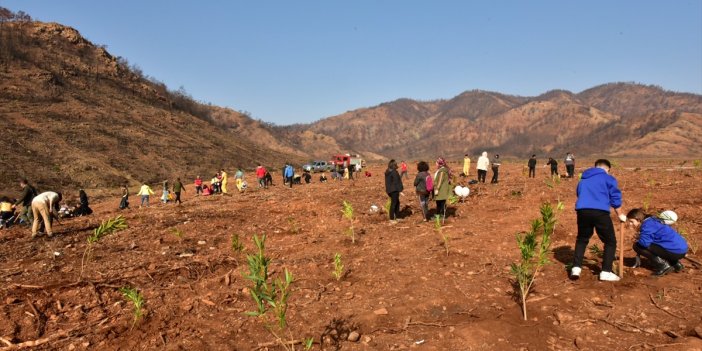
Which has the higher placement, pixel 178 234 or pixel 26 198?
pixel 26 198

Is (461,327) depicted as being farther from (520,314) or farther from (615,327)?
(615,327)

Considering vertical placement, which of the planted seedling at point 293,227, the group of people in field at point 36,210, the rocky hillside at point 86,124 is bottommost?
the planted seedling at point 293,227

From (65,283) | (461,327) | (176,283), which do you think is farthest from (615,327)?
(65,283)

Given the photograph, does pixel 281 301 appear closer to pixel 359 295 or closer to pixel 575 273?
pixel 359 295

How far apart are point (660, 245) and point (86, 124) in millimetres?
47696

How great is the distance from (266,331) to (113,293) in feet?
9.49

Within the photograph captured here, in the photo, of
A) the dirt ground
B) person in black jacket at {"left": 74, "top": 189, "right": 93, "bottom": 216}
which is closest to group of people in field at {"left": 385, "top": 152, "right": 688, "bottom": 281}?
A: the dirt ground

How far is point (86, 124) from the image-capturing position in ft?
Result: 137

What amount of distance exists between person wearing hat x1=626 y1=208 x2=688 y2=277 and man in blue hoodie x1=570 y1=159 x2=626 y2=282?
445 mm

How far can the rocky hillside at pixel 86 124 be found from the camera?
32.5 m

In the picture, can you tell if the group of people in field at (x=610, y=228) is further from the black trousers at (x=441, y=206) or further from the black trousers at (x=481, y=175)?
the black trousers at (x=481, y=175)

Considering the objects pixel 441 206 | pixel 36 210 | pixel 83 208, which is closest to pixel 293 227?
pixel 441 206

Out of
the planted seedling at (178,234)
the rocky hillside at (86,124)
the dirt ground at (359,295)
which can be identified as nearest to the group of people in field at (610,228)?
the dirt ground at (359,295)

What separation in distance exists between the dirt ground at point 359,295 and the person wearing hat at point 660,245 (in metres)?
0.14
